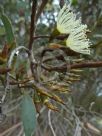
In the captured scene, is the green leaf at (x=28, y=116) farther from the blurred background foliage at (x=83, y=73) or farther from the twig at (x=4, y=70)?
the blurred background foliage at (x=83, y=73)

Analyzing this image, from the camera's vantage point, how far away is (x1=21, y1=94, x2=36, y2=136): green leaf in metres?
0.63

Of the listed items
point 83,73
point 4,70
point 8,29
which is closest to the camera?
point 4,70

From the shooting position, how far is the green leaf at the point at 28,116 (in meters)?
0.63

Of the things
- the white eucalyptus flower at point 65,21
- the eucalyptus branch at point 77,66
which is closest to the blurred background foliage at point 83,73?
the white eucalyptus flower at point 65,21

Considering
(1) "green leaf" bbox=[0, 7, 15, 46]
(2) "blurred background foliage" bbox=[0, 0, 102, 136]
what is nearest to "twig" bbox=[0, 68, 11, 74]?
(1) "green leaf" bbox=[0, 7, 15, 46]

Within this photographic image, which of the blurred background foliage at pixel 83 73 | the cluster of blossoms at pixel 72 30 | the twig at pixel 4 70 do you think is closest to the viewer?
the twig at pixel 4 70

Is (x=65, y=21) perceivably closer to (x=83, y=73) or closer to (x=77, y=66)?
(x=77, y=66)

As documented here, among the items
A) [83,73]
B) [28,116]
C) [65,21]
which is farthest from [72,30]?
[83,73]

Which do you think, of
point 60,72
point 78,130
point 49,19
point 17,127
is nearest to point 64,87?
point 60,72

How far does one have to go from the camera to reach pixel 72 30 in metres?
0.71

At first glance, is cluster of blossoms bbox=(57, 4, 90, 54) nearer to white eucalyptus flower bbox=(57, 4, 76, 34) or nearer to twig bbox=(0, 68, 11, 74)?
white eucalyptus flower bbox=(57, 4, 76, 34)

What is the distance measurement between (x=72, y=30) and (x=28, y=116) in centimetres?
18

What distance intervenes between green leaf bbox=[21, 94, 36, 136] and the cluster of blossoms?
117 mm

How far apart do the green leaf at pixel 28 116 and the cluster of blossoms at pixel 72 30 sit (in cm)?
12
